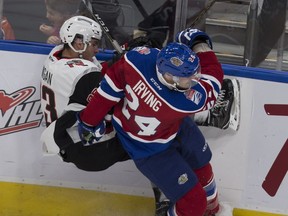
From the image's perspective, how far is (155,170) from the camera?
2.61m

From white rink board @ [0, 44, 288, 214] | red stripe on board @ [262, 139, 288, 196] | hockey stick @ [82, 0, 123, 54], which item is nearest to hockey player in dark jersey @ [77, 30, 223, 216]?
white rink board @ [0, 44, 288, 214]

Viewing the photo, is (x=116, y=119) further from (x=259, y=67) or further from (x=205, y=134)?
(x=259, y=67)

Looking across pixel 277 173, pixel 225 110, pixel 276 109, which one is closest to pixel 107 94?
pixel 225 110

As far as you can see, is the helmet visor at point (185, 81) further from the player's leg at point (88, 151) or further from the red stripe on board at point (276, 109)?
the red stripe on board at point (276, 109)

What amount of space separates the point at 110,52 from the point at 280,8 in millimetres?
790

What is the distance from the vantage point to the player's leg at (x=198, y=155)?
269 cm

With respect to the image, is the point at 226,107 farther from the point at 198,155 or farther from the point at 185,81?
the point at 185,81

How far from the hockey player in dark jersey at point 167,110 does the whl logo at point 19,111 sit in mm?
414

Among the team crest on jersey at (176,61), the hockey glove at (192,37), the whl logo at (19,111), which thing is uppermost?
the team crest on jersey at (176,61)

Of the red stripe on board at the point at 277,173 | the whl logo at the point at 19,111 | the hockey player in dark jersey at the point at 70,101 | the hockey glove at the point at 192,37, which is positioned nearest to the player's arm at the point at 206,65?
the hockey glove at the point at 192,37

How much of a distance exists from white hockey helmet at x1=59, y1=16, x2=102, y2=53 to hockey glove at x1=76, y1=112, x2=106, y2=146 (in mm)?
299

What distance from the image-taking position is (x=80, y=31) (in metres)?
2.64

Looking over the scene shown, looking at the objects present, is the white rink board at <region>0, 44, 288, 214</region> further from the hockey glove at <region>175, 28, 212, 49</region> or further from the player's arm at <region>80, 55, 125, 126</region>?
the player's arm at <region>80, 55, 125, 126</region>

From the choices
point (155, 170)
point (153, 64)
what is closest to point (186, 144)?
point (155, 170)
